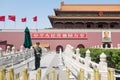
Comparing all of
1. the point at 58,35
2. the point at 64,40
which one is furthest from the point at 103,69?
the point at 58,35

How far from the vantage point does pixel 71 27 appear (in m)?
63.5

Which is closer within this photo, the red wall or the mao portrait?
the red wall

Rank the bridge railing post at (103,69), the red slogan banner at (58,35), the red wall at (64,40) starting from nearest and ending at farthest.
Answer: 1. the bridge railing post at (103,69)
2. the red wall at (64,40)
3. the red slogan banner at (58,35)

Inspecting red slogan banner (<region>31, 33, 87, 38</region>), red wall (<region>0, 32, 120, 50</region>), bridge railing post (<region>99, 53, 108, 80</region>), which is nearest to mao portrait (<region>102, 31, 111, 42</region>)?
red wall (<region>0, 32, 120, 50</region>)

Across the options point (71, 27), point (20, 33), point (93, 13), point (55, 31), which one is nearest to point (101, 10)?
point (93, 13)

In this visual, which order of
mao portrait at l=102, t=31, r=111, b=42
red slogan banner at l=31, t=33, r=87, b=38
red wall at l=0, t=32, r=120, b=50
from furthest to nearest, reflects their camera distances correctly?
1. red slogan banner at l=31, t=33, r=87, b=38
2. mao portrait at l=102, t=31, r=111, b=42
3. red wall at l=0, t=32, r=120, b=50

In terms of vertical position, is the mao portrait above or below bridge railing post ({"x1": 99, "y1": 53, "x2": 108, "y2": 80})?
above

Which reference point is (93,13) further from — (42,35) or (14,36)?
(14,36)

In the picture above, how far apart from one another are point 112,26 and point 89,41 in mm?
7370

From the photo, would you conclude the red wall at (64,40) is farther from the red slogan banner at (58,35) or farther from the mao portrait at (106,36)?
the red slogan banner at (58,35)

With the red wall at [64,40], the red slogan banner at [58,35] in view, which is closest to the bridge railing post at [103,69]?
the red wall at [64,40]

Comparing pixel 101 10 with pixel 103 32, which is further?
pixel 101 10

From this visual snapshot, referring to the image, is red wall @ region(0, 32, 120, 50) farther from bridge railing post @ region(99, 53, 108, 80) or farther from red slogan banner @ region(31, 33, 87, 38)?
bridge railing post @ region(99, 53, 108, 80)

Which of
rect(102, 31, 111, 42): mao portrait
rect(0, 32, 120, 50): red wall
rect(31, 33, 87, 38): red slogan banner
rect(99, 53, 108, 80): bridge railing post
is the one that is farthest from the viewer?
rect(31, 33, 87, 38): red slogan banner
